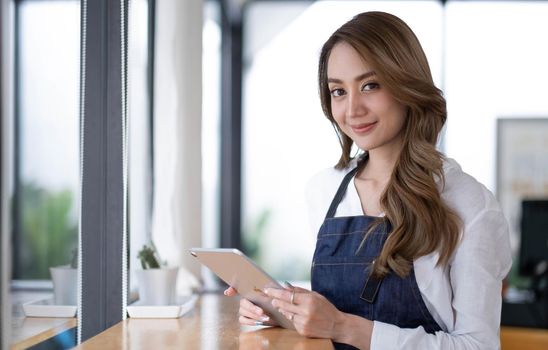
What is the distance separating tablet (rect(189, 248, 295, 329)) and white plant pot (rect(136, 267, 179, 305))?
1.07ft

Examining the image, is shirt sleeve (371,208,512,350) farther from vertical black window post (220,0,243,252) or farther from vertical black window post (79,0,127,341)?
vertical black window post (220,0,243,252)

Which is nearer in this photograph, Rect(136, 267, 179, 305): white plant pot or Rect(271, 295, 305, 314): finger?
Rect(271, 295, 305, 314): finger

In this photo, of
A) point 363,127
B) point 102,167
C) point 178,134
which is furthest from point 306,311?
point 178,134

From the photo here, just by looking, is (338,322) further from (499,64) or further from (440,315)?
(499,64)

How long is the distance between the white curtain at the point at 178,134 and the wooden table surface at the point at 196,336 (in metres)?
0.60

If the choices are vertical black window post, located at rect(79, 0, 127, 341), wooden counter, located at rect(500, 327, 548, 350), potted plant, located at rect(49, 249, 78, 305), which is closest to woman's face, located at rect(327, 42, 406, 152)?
vertical black window post, located at rect(79, 0, 127, 341)

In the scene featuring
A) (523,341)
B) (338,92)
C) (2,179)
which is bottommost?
(523,341)

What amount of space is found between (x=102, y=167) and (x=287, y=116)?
9.90 feet

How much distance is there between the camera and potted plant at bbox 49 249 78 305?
1.73 meters

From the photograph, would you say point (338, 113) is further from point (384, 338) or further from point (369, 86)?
point (384, 338)

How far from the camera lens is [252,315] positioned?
6.04 feet

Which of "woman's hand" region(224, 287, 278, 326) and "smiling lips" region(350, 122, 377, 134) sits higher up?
"smiling lips" region(350, 122, 377, 134)

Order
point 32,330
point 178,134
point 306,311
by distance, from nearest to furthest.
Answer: point 32,330, point 306,311, point 178,134

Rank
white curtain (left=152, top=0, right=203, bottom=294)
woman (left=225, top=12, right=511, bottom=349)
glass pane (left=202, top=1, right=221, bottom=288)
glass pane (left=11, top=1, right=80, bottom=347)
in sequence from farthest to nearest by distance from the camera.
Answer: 1. glass pane (left=202, top=1, right=221, bottom=288)
2. white curtain (left=152, top=0, right=203, bottom=294)
3. woman (left=225, top=12, right=511, bottom=349)
4. glass pane (left=11, top=1, right=80, bottom=347)
